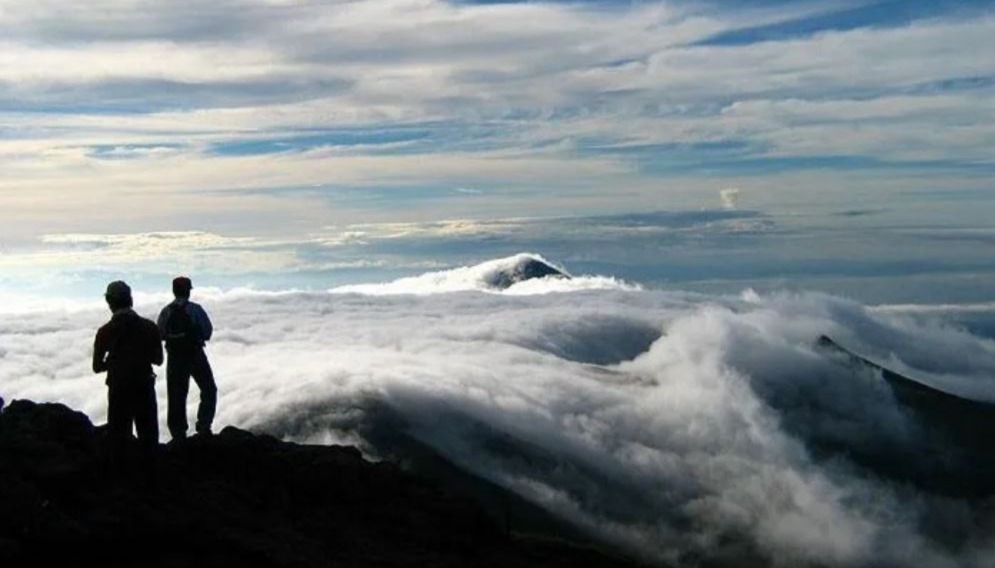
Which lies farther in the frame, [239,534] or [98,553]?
[239,534]

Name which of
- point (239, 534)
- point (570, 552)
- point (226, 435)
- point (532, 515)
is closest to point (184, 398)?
point (226, 435)

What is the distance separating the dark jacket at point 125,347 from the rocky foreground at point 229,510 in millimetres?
2344

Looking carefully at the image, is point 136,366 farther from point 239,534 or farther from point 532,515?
point 532,515

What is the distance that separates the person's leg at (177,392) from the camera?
3181 centimetres

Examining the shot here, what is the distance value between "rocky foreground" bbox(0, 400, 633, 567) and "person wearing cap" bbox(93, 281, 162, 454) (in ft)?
5.50

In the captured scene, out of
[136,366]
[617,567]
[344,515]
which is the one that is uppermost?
[136,366]

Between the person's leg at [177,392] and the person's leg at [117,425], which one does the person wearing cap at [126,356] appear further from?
the person's leg at [177,392]

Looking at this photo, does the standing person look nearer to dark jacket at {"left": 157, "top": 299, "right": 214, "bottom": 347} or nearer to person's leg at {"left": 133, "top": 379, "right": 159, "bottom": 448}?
dark jacket at {"left": 157, "top": 299, "right": 214, "bottom": 347}

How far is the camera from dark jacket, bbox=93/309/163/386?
27.8 m

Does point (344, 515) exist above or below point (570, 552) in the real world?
above


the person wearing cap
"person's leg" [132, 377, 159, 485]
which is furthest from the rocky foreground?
the person wearing cap

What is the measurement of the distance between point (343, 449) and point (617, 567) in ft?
27.7

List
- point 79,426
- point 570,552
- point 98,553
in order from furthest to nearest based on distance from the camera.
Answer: point 570,552 < point 79,426 < point 98,553

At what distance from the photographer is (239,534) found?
2820 centimetres
